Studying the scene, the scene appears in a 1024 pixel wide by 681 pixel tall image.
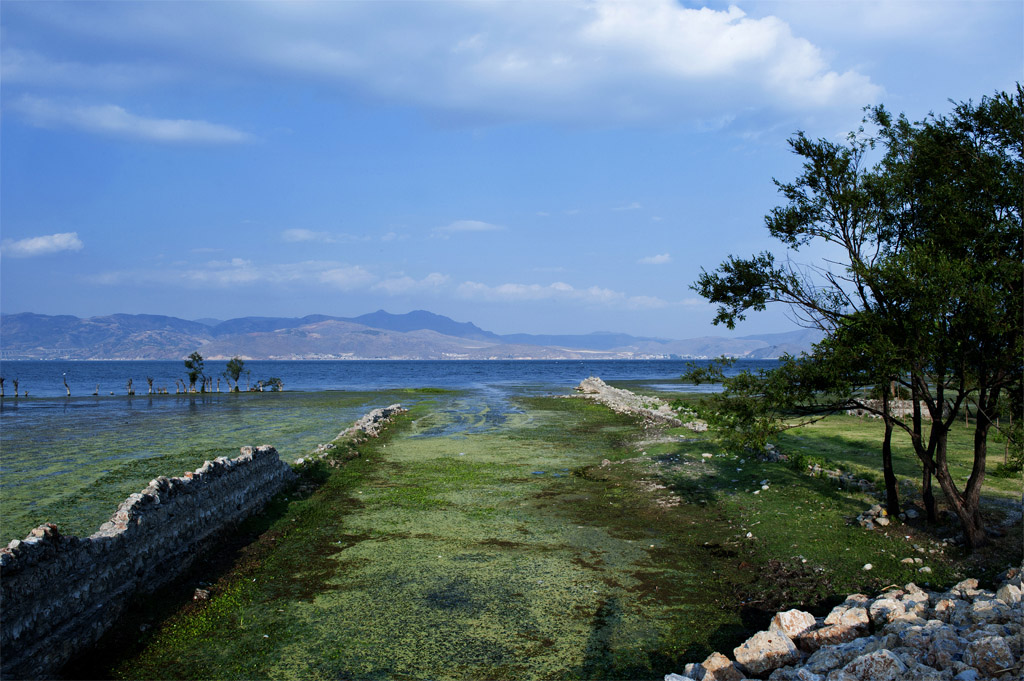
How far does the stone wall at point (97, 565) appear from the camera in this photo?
23.2 ft

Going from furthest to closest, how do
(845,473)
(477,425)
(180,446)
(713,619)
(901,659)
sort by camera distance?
(477,425)
(180,446)
(845,473)
(713,619)
(901,659)

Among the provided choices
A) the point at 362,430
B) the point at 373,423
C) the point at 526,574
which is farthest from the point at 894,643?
the point at 373,423

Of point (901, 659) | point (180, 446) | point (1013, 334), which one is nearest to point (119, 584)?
point (901, 659)

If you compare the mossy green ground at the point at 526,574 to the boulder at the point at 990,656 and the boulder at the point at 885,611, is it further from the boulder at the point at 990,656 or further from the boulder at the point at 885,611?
the boulder at the point at 990,656

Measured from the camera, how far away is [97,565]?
856 centimetres

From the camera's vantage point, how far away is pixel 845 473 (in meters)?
16.8

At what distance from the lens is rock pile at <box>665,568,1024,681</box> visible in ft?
18.7

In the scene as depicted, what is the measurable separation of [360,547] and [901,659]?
965cm

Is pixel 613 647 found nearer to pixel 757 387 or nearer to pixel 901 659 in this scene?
pixel 901 659

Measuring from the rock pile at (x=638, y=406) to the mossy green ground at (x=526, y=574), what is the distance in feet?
37.9

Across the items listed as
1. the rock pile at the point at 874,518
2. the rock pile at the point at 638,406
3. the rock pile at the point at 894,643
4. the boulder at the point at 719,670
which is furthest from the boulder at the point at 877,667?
the rock pile at the point at 638,406

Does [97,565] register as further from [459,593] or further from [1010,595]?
[1010,595]

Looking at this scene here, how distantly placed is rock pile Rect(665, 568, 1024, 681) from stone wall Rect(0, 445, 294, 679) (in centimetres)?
759

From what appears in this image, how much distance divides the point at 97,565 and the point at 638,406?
3589 centimetres
